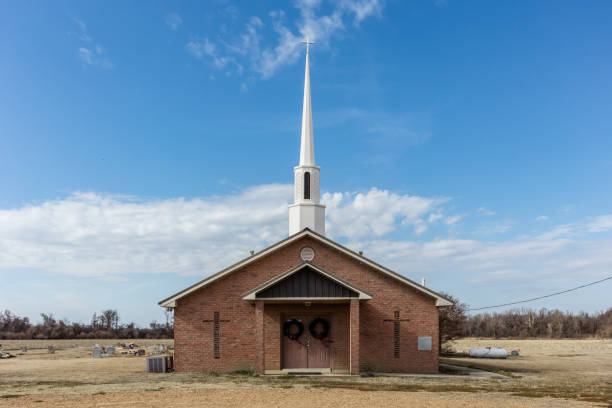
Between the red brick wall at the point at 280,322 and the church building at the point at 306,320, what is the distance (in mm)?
43

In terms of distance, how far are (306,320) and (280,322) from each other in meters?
1.15

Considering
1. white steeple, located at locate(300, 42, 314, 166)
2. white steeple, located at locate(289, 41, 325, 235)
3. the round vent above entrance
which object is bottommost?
the round vent above entrance

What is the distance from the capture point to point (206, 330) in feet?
86.1

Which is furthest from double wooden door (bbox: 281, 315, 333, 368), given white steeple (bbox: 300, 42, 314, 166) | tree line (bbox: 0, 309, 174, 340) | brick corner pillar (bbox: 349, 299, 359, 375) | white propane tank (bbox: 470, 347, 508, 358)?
tree line (bbox: 0, 309, 174, 340)

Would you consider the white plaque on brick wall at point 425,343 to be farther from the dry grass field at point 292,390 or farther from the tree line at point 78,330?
the tree line at point 78,330

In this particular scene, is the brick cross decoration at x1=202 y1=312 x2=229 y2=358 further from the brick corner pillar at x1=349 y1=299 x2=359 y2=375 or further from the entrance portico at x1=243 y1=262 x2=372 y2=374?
the brick corner pillar at x1=349 y1=299 x2=359 y2=375

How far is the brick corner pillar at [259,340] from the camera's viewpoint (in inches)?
944

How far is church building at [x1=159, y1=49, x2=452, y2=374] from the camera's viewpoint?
1027 inches

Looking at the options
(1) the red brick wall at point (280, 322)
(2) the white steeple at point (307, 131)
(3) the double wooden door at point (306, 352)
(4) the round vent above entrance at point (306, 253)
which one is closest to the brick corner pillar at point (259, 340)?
(1) the red brick wall at point (280, 322)

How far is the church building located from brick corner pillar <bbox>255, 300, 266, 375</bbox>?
1323 millimetres

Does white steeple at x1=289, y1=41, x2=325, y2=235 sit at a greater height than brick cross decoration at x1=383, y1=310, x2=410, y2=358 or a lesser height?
greater

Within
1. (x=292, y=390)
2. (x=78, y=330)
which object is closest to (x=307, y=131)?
(x=292, y=390)

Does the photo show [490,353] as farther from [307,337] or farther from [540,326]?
[540,326]

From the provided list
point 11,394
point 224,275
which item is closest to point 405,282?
point 224,275
